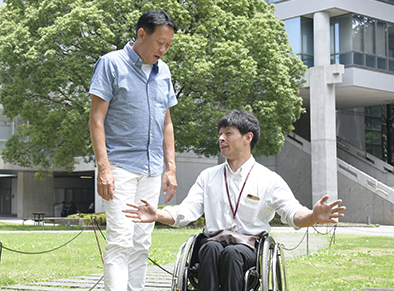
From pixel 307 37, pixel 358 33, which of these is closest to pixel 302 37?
pixel 307 37

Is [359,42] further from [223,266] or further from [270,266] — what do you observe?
[223,266]

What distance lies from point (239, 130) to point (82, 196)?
4000 cm

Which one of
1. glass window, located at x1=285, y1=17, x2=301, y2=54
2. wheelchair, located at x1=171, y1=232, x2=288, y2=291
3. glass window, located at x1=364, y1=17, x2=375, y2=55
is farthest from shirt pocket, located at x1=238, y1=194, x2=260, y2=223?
glass window, located at x1=364, y1=17, x2=375, y2=55

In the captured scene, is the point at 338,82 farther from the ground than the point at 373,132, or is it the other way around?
the point at 338,82

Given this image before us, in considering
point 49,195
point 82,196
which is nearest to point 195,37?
point 49,195

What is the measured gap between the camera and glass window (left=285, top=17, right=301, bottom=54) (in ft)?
83.4

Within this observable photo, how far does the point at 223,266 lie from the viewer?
341cm

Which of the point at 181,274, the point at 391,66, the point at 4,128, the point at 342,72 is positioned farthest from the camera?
the point at 4,128

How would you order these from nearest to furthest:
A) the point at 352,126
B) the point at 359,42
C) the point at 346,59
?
the point at 346,59
the point at 359,42
the point at 352,126

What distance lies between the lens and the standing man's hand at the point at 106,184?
380cm

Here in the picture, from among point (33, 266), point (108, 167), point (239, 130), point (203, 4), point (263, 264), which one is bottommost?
point (33, 266)

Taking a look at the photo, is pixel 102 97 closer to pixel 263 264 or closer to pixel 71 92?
pixel 263 264

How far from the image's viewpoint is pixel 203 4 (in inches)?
768

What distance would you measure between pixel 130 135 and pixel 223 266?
1.31 m
